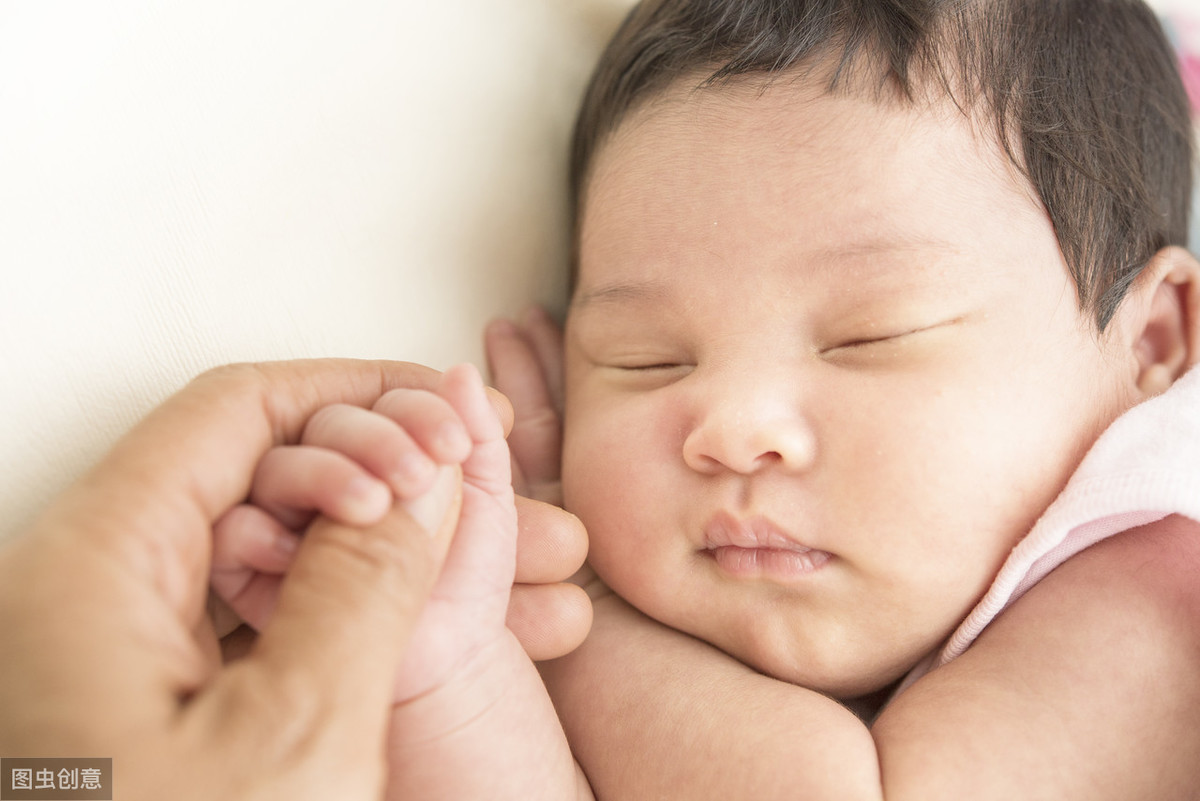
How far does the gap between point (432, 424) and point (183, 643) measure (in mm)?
242

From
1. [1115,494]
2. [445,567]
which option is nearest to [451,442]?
[445,567]

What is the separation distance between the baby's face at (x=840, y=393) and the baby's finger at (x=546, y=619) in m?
0.09

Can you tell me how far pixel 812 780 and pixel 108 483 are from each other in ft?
2.15

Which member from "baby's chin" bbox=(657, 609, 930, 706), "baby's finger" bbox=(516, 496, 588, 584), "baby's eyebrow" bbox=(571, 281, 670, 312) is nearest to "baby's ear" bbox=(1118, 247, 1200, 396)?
"baby's chin" bbox=(657, 609, 930, 706)

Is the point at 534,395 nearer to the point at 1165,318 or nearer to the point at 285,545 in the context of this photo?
the point at 285,545

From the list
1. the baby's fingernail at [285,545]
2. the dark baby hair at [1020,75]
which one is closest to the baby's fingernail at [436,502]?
the baby's fingernail at [285,545]

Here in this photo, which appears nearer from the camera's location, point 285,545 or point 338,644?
point 338,644

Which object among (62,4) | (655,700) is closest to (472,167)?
(62,4)

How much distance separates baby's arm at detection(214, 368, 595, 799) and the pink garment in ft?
1.60

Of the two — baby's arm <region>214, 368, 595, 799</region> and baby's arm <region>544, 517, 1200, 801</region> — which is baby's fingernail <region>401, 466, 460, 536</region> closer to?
baby's arm <region>214, 368, 595, 799</region>

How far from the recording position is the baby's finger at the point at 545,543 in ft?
3.10

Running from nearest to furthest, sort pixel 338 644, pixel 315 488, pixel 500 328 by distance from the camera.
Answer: pixel 338 644, pixel 315 488, pixel 500 328

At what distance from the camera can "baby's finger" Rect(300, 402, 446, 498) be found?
68 cm

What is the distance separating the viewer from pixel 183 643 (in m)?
0.63
